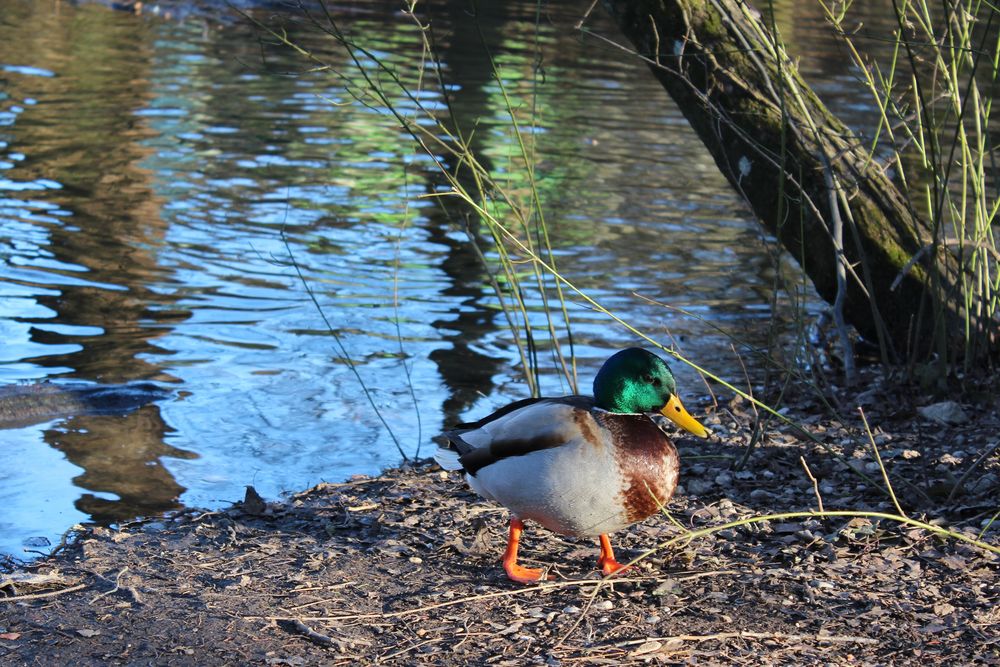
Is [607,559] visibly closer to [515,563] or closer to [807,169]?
[515,563]

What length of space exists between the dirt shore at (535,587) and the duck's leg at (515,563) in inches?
2.9

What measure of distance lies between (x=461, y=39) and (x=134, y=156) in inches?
342

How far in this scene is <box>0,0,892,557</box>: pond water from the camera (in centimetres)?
530

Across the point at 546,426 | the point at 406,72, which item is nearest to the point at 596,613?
the point at 546,426

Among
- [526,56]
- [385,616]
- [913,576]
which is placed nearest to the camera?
[385,616]

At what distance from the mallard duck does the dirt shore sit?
200 mm

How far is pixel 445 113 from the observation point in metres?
13.0

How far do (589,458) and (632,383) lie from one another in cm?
31

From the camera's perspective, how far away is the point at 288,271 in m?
8.05

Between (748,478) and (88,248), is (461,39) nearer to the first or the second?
(88,248)

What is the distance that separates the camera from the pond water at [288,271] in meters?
5.30

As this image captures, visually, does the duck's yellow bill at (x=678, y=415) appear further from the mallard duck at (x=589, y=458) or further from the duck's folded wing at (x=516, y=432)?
the duck's folded wing at (x=516, y=432)

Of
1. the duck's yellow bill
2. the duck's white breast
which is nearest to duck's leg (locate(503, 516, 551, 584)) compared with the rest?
the duck's white breast

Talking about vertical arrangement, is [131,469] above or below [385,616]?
below
